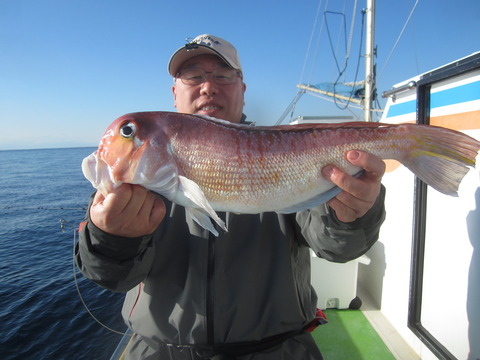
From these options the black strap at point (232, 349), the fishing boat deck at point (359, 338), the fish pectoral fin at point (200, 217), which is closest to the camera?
the fish pectoral fin at point (200, 217)

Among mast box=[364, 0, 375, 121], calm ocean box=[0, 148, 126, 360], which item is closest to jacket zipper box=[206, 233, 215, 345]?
calm ocean box=[0, 148, 126, 360]

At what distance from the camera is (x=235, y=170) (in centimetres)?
202

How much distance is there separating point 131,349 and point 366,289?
4658mm

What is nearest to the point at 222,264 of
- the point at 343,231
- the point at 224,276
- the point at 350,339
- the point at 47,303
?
the point at 224,276

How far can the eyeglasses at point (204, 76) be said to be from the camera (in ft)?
9.51

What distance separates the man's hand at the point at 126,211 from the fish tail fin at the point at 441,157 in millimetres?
1956

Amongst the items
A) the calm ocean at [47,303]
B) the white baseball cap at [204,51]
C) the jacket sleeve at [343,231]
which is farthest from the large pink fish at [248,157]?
the calm ocean at [47,303]

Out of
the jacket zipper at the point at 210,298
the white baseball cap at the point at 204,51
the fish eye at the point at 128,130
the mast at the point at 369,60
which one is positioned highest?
the mast at the point at 369,60

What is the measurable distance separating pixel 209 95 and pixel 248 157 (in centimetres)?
111

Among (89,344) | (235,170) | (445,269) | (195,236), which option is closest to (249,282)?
(195,236)

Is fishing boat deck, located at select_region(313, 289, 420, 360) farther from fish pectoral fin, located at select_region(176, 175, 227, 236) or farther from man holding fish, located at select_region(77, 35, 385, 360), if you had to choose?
fish pectoral fin, located at select_region(176, 175, 227, 236)

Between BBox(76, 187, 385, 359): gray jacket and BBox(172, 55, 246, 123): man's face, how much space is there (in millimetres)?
1126

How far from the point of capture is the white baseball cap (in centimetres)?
285

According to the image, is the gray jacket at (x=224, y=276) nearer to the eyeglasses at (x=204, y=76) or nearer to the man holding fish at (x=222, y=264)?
the man holding fish at (x=222, y=264)
